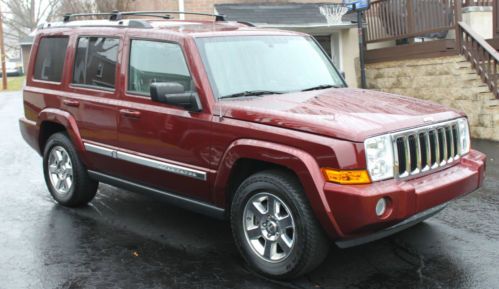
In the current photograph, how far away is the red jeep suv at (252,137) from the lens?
3.86 m

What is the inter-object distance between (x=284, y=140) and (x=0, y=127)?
11.7 meters

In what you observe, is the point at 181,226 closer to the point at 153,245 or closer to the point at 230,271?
the point at 153,245

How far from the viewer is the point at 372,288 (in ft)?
13.3

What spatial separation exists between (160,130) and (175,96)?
49cm

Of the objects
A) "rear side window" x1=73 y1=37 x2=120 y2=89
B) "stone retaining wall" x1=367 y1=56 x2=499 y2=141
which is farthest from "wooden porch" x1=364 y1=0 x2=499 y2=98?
"rear side window" x1=73 y1=37 x2=120 y2=89

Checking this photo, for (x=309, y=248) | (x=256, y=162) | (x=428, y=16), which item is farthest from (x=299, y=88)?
(x=428, y=16)

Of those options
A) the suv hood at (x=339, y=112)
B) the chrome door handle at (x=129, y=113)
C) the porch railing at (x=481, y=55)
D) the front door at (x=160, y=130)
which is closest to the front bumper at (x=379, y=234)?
the suv hood at (x=339, y=112)

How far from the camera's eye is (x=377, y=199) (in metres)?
3.73

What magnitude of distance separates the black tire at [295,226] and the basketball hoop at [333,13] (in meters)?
10.5

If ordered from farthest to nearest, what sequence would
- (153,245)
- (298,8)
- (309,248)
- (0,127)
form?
(298,8) → (0,127) → (153,245) → (309,248)

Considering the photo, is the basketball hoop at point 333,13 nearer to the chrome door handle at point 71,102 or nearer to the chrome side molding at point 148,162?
the chrome door handle at point 71,102

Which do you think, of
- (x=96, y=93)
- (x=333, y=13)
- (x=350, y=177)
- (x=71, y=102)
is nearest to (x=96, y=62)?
(x=96, y=93)

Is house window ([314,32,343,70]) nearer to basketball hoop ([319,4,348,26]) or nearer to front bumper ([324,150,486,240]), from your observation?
basketball hoop ([319,4,348,26])

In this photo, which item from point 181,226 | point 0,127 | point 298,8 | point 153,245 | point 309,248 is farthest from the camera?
point 298,8
